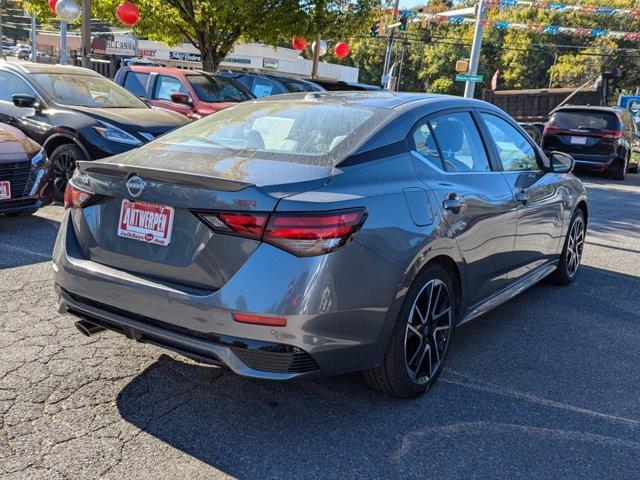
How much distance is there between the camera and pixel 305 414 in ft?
10.3

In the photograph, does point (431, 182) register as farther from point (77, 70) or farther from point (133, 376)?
point (77, 70)

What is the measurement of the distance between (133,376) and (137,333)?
603mm

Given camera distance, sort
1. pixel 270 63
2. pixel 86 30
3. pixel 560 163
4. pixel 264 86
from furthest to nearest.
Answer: pixel 270 63 → pixel 264 86 → pixel 86 30 → pixel 560 163

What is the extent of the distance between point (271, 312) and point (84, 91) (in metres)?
6.80

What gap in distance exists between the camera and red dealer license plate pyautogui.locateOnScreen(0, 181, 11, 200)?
19.5 ft

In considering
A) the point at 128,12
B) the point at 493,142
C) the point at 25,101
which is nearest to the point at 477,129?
the point at 493,142

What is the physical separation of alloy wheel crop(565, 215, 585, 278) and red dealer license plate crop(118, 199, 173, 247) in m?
3.99

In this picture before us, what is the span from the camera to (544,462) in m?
2.86

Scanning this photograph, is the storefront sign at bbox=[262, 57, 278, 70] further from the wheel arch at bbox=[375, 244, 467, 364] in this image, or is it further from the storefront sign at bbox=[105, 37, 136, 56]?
the wheel arch at bbox=[375, 244, 467, 364]

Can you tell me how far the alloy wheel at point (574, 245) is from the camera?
5.64m

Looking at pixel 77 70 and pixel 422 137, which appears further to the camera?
pixel 77 70

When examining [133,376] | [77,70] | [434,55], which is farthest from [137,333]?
Result: [434,55]

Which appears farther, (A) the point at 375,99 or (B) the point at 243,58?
(B) the point at 243,58

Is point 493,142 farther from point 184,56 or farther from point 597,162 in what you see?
point 184,56
